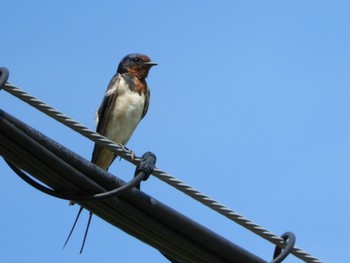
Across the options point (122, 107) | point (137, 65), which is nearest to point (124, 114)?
point (122, 107)

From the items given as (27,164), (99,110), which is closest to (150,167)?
(27,164)

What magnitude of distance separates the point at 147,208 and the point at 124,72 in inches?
216

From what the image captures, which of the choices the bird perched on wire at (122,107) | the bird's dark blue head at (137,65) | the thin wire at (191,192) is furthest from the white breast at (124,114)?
the thin wire at (191,192)

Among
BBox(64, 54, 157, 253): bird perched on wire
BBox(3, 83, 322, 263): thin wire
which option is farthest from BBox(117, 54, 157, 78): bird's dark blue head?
BBox(3, 83, 322, 263): thin wire

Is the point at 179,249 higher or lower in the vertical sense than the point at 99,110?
lower

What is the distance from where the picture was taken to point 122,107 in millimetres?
8695

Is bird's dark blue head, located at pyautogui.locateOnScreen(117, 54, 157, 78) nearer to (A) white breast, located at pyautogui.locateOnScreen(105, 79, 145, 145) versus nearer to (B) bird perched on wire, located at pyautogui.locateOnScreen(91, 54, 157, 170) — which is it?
(B) bird perched on wire, located at pyautogui.locateOnScreen(91, 54, 157, 170)

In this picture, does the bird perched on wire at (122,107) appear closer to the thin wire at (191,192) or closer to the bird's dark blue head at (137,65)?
the bird's dark blue head at (137,65)

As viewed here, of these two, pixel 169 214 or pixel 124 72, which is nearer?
pixel 169 214

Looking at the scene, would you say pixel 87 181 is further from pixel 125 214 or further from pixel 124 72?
pixel 124 72

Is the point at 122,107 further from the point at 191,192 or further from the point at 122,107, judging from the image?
the point at 191,192

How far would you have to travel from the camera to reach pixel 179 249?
12.4 ft

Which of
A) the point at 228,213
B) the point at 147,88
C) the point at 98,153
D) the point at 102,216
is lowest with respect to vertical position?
the point at 102,216

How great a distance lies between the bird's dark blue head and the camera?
9.06 meters
